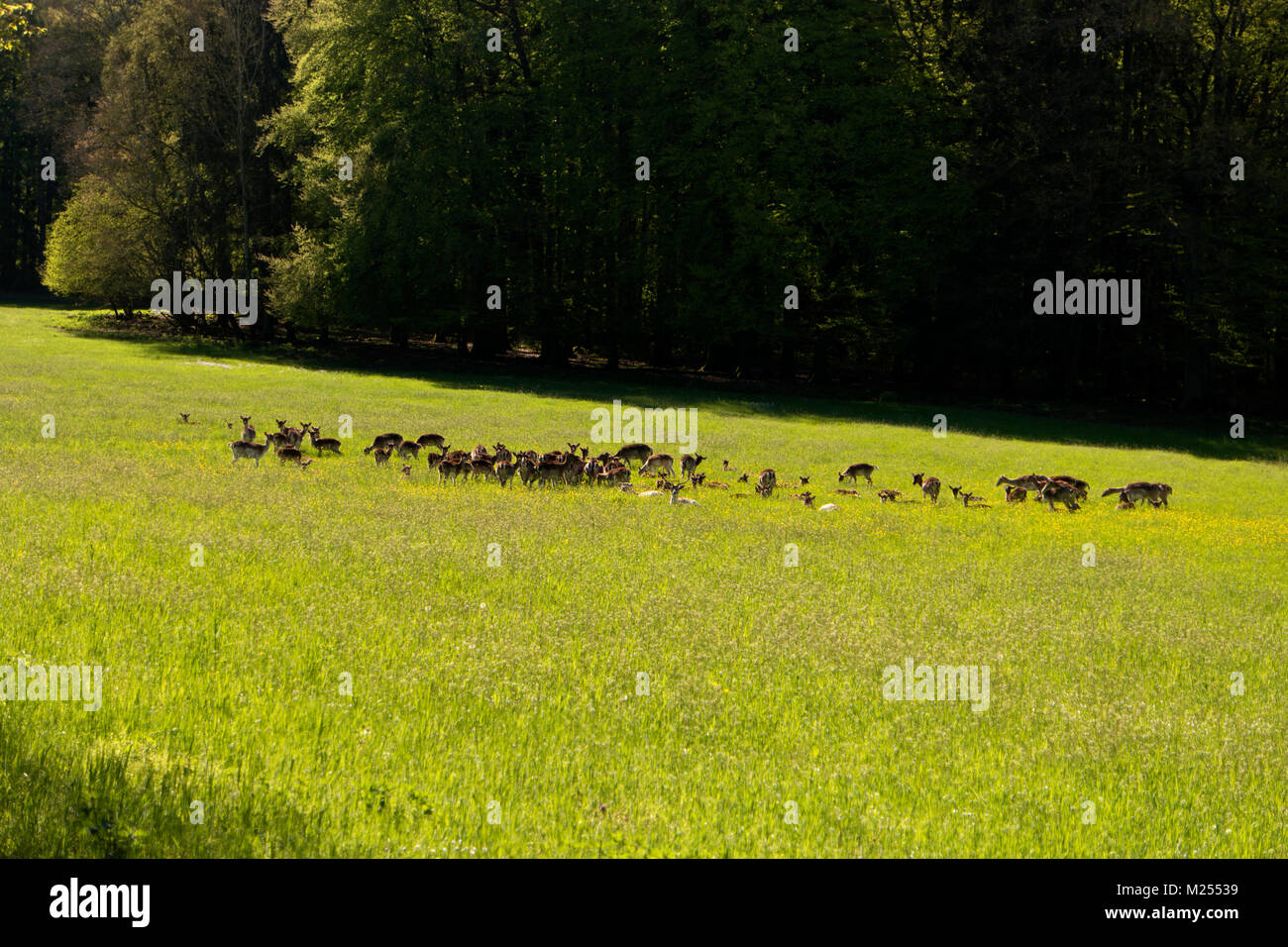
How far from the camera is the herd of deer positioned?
73.5 ft

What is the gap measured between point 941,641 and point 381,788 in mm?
7203

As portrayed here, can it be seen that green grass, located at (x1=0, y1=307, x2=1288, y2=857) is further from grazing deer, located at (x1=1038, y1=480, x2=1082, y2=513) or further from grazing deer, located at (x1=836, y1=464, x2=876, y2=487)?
grazing deer, located at (x1=836, y1=464, x2=876, y2=487)

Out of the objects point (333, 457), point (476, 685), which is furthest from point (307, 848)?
point (333, 457)

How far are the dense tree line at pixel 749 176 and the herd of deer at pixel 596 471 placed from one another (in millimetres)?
31408

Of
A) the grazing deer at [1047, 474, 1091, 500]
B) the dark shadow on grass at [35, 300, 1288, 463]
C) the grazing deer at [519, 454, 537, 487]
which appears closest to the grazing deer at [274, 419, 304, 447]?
the grazing deer at [519, 454, 537, 487]

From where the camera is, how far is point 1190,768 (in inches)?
351

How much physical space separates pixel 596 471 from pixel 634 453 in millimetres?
3780

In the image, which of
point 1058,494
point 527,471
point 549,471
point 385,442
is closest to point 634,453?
point 549,471

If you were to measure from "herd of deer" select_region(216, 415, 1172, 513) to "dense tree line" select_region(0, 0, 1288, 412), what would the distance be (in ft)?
103

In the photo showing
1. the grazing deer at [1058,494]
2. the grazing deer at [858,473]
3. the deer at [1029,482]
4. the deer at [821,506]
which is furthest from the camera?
the grazing deer at [858,473]

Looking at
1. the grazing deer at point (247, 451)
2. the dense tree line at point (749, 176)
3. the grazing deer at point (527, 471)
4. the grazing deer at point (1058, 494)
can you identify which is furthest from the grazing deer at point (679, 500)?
the dense tree line at point (749, 176)

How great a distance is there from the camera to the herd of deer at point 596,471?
22.4 meters

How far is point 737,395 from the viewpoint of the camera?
54.0 meters

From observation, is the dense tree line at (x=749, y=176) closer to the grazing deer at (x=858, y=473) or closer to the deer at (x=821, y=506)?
the grazing deer at (x=858, y=473)
